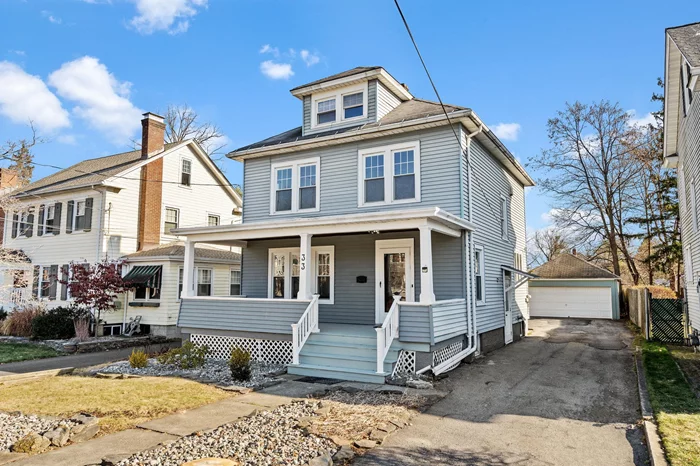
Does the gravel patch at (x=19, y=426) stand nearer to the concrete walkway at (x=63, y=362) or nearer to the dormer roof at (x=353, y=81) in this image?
the concrete walkway at (x=63, y=362)

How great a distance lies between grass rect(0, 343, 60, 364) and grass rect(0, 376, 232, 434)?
4.22 m

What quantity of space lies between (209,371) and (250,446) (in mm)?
5417

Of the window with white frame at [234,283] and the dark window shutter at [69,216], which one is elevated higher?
the dark window shutter at [69,216]

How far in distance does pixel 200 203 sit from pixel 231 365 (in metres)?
14.4

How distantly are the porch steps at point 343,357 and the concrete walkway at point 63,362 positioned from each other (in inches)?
240

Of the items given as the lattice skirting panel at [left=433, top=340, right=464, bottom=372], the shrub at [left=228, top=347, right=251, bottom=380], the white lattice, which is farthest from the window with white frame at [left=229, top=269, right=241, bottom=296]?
the white lattice

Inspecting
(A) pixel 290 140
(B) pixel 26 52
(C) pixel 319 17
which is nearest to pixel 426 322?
(C) pixel 319 17

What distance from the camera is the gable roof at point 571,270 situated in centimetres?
2677

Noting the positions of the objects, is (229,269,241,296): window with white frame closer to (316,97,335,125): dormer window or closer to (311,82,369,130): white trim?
(311,82,369,130): white trim

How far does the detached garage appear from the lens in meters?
26.2

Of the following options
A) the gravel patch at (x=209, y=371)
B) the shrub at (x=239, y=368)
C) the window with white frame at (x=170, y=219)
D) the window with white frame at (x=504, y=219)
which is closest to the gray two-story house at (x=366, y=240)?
the window with white frame at (x=504, y=219)

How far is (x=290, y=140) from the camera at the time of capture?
46.1 ft

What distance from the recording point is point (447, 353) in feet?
34.0

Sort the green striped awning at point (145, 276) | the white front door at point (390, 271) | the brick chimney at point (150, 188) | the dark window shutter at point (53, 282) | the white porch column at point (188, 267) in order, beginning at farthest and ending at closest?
1. the dark window shutter at point (53, 282)
2. the brick chimney at point (150, 188)
3. the green striped awning at point (145, 276)
4. the white porch column at point (188, 267)
5. the white front door at point (390, 271)
